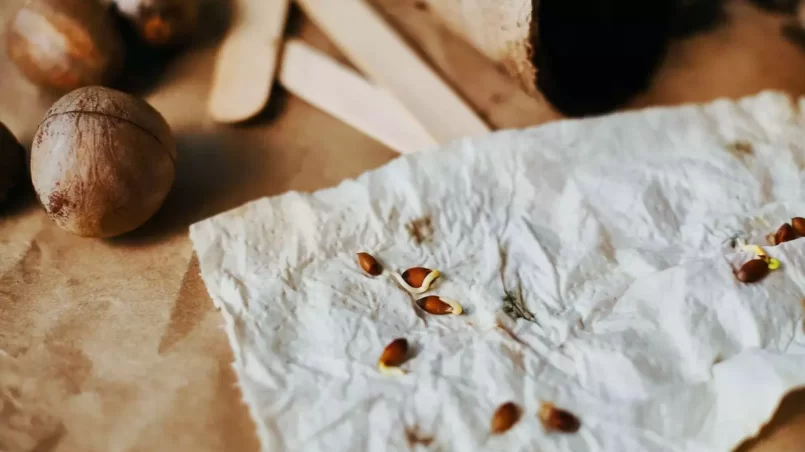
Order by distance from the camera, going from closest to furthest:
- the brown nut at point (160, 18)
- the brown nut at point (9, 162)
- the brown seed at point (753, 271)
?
1. the brown seed at point (753, 271)
2. the brown nut at point (9, 162)
3. the brown nut at point (160, 18)

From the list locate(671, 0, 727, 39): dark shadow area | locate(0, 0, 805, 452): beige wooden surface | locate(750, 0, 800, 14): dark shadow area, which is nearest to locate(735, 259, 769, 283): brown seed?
locate(0, 0, 805, 452): beige wooden surface

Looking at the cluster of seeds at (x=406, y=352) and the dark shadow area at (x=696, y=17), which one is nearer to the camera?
the cluster of seeds at (x=406, y=352)

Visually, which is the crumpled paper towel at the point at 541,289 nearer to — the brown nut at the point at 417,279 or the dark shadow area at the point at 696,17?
the brown nut at the point at 417,279

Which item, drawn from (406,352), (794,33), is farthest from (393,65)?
(794,33)

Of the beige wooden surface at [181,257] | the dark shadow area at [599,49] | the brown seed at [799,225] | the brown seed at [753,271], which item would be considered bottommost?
the beige wooden surface at [181,257]

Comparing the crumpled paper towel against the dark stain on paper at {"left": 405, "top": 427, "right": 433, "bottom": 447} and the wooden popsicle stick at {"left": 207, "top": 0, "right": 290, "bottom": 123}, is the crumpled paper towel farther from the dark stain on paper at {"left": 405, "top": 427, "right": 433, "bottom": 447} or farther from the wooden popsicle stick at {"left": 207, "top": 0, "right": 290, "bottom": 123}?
the wooden popsicle stick at {"left": 207, "top": 0, "right": 290, "bottom": 123}

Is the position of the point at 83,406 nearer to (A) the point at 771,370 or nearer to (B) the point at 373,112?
(B) the point at 373,112

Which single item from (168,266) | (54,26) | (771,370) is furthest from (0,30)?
(771,370)


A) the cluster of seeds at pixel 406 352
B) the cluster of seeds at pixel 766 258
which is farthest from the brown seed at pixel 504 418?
the cluster of seeds at pixel 766 258
